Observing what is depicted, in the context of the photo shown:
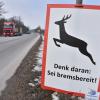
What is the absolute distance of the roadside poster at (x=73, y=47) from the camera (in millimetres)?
3301

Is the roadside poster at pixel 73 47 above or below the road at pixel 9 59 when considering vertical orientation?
above

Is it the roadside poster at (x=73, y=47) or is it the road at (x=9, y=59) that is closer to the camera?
the roadside poster at (x=73, y=47)

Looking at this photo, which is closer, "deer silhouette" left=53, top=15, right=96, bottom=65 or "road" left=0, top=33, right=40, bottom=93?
"deer silhouette" left=53, top=15, right=96, bottom=65

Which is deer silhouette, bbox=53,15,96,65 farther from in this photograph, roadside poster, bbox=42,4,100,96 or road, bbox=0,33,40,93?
road, bbox=0,33,40,93

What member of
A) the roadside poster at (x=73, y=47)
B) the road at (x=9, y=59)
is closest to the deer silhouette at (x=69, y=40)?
the roadside poster at (x=73, y=47)

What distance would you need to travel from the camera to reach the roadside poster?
3.30 m

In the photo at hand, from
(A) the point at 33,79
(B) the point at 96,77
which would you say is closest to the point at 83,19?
(B) the point at 96,77

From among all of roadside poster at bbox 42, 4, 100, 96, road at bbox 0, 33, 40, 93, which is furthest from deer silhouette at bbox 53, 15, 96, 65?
road at bbox 0, 33, 40, 93

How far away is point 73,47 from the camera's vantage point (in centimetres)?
335

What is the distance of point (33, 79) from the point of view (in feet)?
34.7

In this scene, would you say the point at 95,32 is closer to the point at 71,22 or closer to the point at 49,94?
the point at 71,22

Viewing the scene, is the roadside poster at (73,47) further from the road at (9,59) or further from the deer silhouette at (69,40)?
the road at (9,59)

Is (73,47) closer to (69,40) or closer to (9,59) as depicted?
(69,40)

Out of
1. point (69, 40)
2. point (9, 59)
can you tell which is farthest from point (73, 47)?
point (9, 59)
